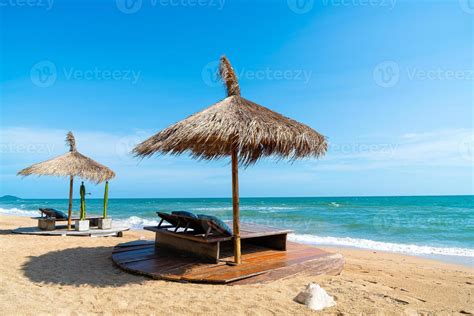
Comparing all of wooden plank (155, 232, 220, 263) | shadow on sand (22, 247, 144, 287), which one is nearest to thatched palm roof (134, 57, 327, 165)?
wooden plank (155, 232, 220, 263)

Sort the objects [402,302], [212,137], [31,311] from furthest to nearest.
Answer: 1. [212,137]
2. [402,302]
3. [31,311]

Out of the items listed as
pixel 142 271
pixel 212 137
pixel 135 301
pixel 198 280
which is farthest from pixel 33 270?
pixel 212 137

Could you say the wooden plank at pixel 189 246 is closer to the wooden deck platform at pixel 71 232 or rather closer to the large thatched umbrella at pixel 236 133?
the large thatched umbrella at pixel 236 133

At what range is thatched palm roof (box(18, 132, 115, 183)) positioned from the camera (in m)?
8.86

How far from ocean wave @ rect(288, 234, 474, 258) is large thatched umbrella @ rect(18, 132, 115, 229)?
7.47 meters

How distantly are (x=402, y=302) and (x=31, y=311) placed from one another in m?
4.25

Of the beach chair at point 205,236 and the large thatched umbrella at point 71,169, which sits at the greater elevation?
the large thatched umbrella at point 71,169

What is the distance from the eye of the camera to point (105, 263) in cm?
534

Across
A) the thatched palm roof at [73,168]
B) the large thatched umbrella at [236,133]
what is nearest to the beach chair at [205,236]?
the large thatched umbrella at [236,133]

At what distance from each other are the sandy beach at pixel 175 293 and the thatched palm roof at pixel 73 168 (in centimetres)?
335

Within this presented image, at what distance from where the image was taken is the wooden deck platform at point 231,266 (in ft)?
13.4

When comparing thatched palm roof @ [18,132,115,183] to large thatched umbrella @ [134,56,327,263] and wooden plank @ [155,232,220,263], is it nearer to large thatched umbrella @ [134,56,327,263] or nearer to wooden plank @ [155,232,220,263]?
wooden plank @ [155,232,220,263]

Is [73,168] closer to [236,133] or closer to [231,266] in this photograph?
[231,266]

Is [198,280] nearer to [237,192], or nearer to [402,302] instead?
[237,192]
